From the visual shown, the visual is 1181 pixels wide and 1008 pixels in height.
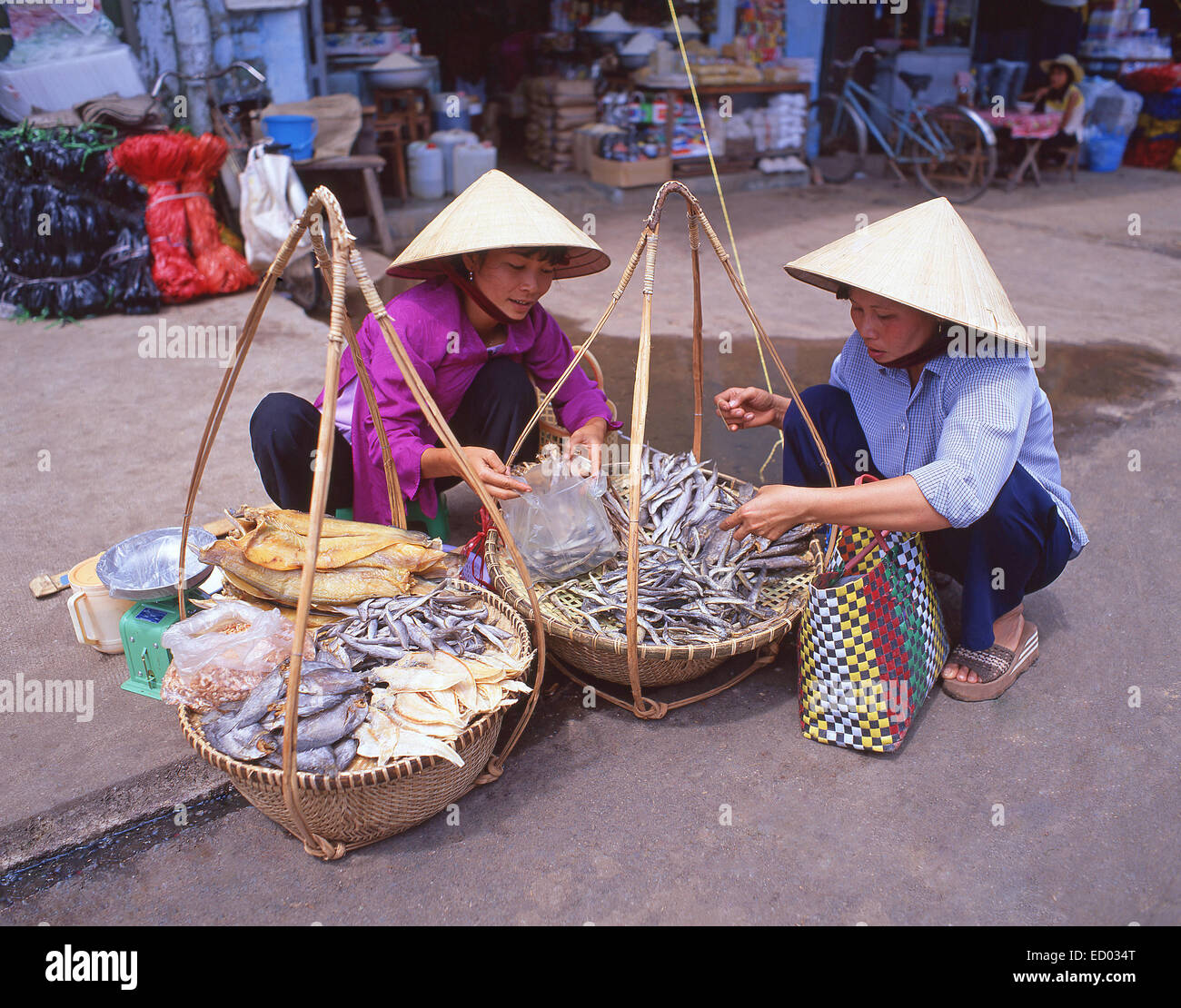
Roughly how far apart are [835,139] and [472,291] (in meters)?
9.02

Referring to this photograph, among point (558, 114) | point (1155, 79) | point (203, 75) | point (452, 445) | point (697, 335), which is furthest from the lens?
point (1155, 79)

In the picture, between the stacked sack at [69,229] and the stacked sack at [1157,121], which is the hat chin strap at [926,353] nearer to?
the stacked sack at [69,229]

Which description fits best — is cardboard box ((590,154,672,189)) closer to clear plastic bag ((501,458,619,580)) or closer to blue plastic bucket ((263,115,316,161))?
blue plastic bucket ((263,115,316,161))

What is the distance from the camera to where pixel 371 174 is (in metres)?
6.29

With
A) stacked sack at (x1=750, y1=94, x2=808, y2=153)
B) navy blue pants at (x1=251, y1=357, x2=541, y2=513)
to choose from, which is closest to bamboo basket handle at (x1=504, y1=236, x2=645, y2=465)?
navy blue pants at (x1=251, y1=357, x2=541, y2=513)

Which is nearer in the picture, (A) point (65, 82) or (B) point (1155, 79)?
(A) point (65, 82)

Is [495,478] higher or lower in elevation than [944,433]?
lower

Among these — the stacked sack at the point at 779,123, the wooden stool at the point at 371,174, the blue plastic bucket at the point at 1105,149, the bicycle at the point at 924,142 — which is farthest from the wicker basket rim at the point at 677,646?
the blue plastic bucket at the point at 1105,149

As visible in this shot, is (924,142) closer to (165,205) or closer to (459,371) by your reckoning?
(165,205)

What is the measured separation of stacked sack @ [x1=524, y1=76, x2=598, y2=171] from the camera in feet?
28.2

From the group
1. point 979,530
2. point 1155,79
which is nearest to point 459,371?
point 979,530

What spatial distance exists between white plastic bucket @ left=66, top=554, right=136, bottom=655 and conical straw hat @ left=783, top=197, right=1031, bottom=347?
208 centimetres

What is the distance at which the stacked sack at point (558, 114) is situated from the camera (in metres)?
8.59
